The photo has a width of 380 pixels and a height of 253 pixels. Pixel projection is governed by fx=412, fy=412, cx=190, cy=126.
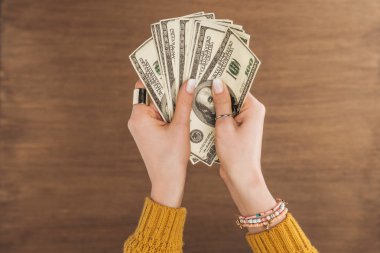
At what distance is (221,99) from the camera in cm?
82

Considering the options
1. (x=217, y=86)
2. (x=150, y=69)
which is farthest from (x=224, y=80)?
(x=150, y=69)

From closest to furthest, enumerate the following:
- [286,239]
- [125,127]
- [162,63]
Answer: [286,239] → [162,63] → [125,127]

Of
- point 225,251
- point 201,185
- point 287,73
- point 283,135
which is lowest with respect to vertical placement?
point 225,251

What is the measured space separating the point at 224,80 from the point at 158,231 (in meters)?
0.34

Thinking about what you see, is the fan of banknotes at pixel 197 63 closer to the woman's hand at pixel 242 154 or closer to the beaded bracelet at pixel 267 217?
the woman's hand at pixel 242 154

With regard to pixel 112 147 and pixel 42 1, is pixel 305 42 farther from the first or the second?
pixel 42 1

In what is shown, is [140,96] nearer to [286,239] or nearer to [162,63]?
[162,63]

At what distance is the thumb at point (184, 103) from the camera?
2.63ft

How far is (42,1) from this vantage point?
1000 mm

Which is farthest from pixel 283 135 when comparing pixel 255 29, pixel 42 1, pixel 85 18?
pixel 42 1

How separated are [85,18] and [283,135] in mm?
561

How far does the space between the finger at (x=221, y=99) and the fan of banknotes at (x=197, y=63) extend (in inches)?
1.9

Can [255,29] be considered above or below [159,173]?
above

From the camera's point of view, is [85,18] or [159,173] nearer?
[159,173]
